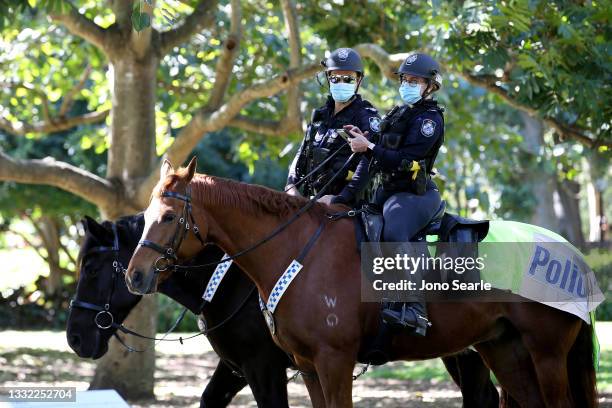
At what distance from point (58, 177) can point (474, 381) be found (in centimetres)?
571

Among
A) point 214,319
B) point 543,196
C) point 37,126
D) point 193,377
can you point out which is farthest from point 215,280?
point 543,196

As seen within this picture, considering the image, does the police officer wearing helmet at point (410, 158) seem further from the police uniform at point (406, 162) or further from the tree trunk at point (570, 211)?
the tree trunk at point (570, 211)

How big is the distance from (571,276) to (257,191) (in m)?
2.48

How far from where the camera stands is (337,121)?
7.38 meters

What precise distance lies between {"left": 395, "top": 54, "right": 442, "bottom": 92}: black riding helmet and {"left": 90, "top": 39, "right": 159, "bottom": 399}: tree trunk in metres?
5.68

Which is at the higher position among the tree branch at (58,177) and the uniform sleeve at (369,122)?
the tree branch at (58,177)

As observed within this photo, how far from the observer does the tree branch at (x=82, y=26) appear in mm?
11250

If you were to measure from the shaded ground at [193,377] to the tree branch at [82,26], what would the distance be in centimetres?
456

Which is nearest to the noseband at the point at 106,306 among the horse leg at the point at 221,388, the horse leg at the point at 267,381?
the horse leg at the point at 221,388

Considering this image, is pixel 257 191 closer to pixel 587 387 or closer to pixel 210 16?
pixel 587 387

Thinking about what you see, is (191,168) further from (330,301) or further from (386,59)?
(386,59)

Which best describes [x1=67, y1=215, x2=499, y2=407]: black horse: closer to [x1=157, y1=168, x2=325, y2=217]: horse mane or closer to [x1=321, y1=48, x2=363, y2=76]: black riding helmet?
[x1=157, y1=168, x2=325, y2=217]: horse mane

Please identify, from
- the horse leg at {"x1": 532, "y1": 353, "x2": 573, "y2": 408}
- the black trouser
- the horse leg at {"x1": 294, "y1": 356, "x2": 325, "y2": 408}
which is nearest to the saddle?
the black trouser

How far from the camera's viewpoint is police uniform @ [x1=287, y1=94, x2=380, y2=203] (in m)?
7.26
